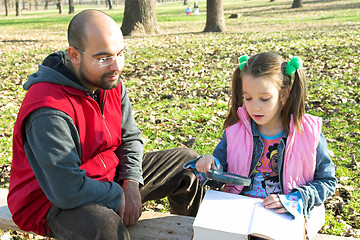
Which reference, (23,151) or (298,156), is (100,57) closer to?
(23,151)

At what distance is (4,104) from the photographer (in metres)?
7.09

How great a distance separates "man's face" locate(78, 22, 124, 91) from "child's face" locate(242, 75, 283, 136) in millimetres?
878

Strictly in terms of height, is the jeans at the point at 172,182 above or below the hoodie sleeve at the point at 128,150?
below

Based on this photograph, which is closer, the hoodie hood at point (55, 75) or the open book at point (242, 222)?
the open book at point (242, 222)

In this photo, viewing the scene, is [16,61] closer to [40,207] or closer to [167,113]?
[167,113]

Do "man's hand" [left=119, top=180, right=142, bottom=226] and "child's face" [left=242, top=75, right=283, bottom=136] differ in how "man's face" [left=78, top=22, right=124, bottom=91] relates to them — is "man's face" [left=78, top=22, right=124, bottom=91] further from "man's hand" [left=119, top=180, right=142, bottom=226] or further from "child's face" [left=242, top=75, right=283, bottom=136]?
"child's face" [left=242, top=75, right=283, bottom=136]

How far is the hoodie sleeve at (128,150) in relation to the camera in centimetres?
296

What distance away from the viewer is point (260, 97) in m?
2.57

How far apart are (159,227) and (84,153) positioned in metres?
0.74

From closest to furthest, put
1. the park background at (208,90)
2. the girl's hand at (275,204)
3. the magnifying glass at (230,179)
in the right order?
the girl's hand at (275,204) < the magnifying glass at (230,179) < the park background at (208,90)

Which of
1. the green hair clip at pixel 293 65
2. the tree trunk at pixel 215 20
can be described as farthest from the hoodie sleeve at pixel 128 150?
the tree trunk at pixel 215 20

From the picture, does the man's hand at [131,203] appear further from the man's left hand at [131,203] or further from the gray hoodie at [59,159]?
the gray hoodie at [59,159]

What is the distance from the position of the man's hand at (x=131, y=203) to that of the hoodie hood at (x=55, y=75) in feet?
2.51

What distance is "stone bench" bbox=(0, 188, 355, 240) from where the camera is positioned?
106 inches
